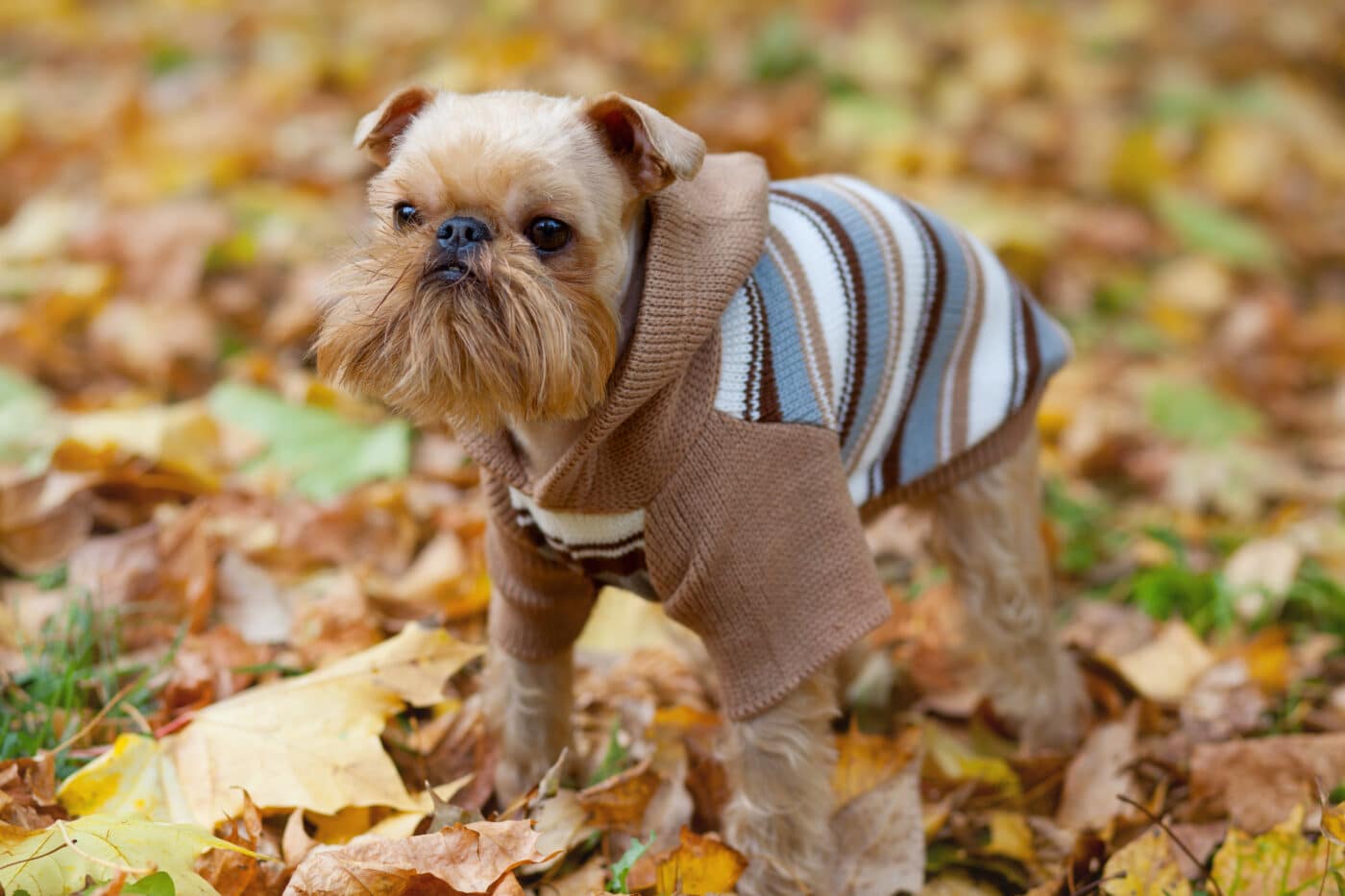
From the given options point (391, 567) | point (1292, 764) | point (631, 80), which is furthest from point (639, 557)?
point (631, 80)

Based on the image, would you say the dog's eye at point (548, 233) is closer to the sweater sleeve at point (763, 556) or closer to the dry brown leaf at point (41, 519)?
the sweater sleeve at point (763, 556)

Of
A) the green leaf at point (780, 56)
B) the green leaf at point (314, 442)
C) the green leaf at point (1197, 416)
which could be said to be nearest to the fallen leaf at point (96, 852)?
the green leaf at point (314, 442)

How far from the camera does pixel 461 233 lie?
2082mm

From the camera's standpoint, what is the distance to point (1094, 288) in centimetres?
549

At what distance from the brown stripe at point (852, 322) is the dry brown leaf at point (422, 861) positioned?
978 mm

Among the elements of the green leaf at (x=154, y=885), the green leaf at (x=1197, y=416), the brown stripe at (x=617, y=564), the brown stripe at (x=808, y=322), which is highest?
the brown stripe at (x=808, y=322)

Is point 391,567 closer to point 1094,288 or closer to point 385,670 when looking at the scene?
point 385,670

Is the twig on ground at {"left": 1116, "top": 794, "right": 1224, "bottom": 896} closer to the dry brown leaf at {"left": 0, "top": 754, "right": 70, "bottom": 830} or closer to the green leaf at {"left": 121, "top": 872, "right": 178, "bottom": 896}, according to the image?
the green leaf at {"left": 121, "top": 872, "right": 178, "bottom": 896}

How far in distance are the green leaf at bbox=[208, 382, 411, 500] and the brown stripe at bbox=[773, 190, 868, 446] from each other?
5.13 ft

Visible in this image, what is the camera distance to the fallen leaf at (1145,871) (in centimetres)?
230

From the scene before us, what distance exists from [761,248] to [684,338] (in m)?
0.28

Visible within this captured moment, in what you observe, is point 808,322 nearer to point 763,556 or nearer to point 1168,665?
point 763,556

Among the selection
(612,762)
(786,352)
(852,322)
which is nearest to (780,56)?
(852,322)

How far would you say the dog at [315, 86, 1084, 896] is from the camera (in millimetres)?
2096
